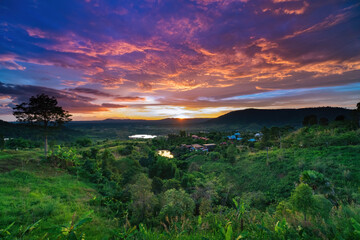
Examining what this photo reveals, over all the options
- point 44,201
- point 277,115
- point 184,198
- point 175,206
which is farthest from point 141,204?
point 277,115

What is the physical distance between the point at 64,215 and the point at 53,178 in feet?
24.7

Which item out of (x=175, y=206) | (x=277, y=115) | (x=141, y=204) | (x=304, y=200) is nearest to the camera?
(x=304, y=200)

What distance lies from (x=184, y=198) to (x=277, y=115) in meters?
183

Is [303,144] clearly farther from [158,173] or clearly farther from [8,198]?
[8,198]

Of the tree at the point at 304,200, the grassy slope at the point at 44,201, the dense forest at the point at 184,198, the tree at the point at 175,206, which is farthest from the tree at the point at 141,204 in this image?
the tree at the point at 304,200

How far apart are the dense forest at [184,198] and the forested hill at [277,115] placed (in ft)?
409

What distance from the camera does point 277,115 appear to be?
160 m

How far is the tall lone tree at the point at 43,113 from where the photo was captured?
13.8 m

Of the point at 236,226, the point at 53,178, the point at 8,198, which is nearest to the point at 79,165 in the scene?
the point at 53,178

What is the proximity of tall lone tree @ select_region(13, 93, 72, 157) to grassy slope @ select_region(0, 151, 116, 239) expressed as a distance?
12.6ft

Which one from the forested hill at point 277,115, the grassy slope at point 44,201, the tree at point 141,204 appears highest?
the forested hill at point 277,115

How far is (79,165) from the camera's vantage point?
55.1 feet

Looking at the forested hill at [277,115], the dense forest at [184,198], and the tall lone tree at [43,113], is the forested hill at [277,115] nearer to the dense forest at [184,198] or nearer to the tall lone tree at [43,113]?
the dense forest at [184,198]

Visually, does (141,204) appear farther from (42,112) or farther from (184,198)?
(42,112)
